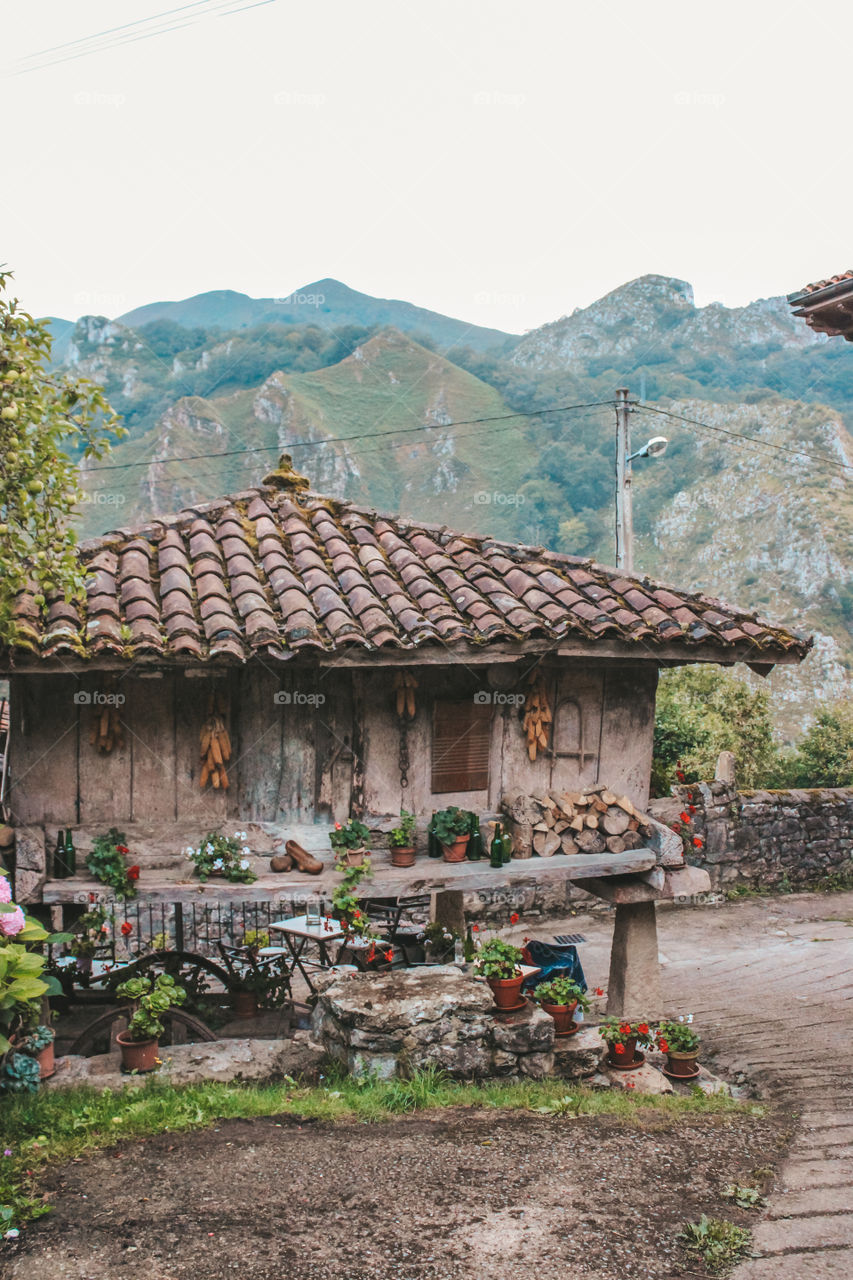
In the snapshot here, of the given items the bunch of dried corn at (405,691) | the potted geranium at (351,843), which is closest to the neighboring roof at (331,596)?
the bunch of dried corn at (405,691)

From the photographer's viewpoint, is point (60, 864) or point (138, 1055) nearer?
point (138, 1055)

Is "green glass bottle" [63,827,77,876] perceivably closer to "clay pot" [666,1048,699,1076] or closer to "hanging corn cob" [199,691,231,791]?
"hanging corn cob" [199,691,231,791]

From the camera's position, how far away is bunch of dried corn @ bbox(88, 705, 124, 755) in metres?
5.69

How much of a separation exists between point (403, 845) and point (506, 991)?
1.12 metres

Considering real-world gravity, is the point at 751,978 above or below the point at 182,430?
below

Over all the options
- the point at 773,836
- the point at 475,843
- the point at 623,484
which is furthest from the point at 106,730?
the point at 773,836

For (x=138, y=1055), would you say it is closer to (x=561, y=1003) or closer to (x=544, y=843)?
(x=561, y=1003)

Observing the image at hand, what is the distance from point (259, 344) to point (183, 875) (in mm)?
59788

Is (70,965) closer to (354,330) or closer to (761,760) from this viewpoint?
(761,760)

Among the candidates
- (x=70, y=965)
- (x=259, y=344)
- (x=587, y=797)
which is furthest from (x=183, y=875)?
(x=259, y=344)

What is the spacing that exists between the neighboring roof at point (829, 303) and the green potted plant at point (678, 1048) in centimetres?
565

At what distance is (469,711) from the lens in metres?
6.48

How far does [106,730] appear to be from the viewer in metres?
5.70

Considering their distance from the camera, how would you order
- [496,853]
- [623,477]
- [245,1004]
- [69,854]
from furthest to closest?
[623,477]
[245,1004]
[496,853]
[69,854]
